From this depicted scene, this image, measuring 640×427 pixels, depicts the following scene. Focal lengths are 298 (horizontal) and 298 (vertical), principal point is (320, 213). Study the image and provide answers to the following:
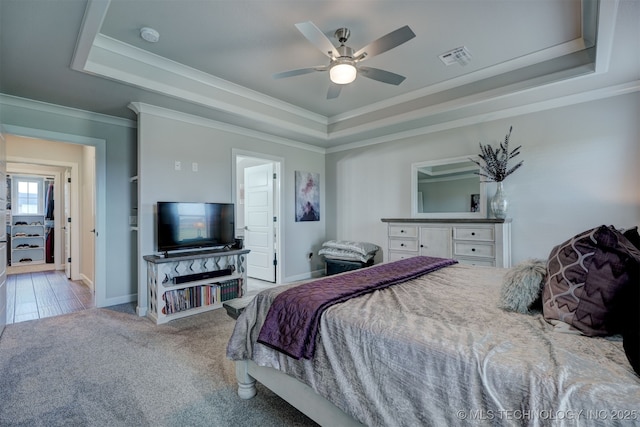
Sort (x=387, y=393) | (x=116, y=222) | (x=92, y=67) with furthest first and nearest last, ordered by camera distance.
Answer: (x=116, y=222) → (x=92, y=67) → (x=387, y=393)

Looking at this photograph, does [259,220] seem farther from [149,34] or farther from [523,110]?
[523,110]

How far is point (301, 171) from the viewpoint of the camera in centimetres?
518

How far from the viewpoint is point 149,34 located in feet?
8.32

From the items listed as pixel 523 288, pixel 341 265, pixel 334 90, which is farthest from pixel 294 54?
pixel 341 265

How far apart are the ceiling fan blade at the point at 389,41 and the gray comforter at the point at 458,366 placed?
1.67 metres

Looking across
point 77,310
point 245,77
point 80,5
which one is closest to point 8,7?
point 80,5

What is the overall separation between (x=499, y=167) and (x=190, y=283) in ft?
12.6

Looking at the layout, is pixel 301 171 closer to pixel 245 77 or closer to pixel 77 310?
pixel 245 77

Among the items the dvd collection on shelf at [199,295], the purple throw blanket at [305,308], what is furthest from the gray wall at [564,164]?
the dvd collection on shelf at [199,295]

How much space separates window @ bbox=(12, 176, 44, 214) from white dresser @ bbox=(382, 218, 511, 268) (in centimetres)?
804

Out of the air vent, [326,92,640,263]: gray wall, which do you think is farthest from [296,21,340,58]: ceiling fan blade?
[326,92,640,263]: gray wall

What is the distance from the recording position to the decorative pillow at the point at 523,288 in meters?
1.34

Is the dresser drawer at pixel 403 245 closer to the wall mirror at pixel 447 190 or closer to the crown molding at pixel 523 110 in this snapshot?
the wall mirror at pixel 447 190

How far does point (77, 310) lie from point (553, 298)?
459 centimetres
